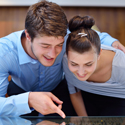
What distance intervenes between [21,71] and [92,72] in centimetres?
44

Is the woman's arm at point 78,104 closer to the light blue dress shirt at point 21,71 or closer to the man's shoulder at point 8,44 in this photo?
the light blue dress shirt at point 21,71

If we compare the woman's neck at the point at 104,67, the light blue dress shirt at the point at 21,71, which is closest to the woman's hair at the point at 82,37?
the woman's neck at the point at 104,67

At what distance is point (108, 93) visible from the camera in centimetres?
109

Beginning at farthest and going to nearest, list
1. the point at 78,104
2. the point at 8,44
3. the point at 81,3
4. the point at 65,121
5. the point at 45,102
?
the point at 81,3
the point at 78,104
the point at 8,44
the point at 45,102
the point at 65,121

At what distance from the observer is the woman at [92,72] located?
870 millimetres

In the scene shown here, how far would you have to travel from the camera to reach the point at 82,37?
2.81 feet

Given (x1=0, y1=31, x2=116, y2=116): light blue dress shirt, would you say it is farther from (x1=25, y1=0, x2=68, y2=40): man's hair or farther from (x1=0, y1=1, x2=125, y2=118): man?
(x1=25, y1=0, x2=68, y2=40): man's hair

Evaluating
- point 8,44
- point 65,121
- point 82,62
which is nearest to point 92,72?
point 82,62

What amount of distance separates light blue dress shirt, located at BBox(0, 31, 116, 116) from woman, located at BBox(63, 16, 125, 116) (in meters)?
0.14

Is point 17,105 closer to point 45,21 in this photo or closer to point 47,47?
point 47,47

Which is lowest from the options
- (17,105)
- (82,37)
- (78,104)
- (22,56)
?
(78,104)

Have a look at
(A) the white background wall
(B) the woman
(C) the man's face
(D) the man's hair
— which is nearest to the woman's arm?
(B) the woman

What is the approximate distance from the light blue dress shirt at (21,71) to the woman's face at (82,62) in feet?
0.67

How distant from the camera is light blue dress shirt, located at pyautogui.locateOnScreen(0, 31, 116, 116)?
32.5 inches
